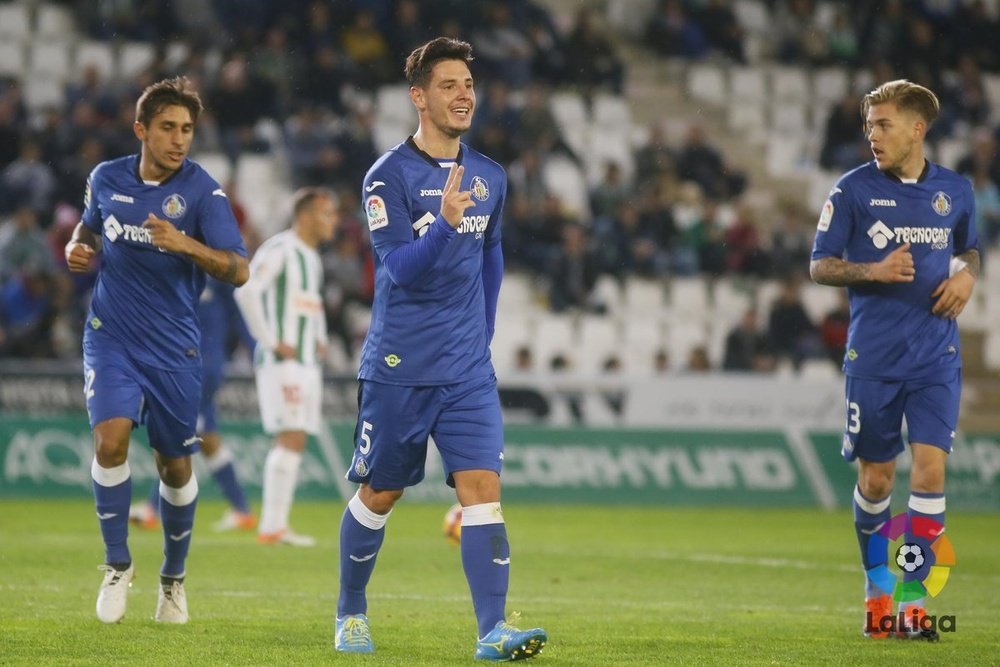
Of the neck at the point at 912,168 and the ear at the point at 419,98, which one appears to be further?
the neck at the point at 912,168

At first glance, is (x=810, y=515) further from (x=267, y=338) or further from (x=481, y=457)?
(x=481, y=457)

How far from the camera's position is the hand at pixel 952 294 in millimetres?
7895

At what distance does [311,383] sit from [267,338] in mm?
524

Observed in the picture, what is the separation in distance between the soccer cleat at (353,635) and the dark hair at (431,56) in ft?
7.72

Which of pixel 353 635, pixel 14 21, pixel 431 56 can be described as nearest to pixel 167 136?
pixel 431 56

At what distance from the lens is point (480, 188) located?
6965mm

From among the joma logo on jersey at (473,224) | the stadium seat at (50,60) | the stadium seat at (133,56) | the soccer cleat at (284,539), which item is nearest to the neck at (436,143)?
the joma logo on jersey at (473,224)

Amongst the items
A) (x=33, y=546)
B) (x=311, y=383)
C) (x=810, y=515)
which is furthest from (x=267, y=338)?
(x=810, y=515)

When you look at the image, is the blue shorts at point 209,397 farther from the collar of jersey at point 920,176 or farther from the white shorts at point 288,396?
the collar of jersey at point 920,176

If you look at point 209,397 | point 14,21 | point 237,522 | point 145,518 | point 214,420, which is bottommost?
point 237,522

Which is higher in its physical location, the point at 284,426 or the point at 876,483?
the point at 876,483

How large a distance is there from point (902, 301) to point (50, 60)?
55.0ft

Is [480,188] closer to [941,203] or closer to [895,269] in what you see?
[895,269]

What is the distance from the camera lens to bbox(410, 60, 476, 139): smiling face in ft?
22.6
